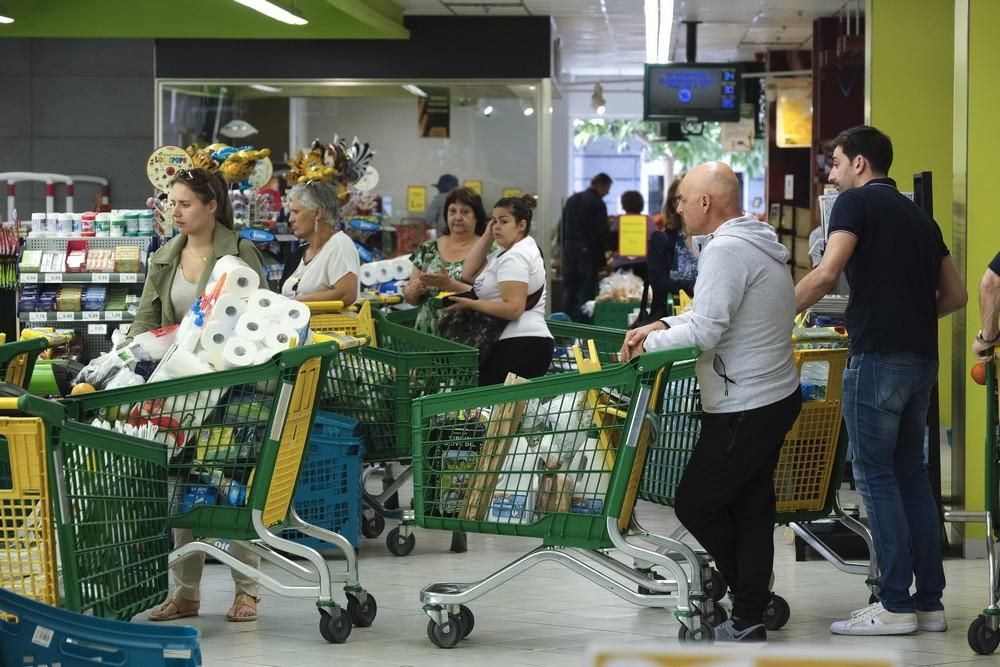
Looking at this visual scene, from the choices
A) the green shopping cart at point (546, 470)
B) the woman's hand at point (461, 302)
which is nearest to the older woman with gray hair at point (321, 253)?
the woman's hand at point (461, 302)

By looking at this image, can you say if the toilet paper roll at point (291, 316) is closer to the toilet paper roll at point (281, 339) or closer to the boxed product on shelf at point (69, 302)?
the toilet paper roll at point (281, 339)

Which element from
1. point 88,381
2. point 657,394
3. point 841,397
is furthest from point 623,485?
point 88,381

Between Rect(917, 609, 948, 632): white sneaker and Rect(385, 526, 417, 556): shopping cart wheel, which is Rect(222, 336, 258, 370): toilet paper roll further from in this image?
Rect(917, 609, 948, 632): white sneaker

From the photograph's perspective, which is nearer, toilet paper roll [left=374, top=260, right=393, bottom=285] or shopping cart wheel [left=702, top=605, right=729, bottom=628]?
shopping cart wheel [left=702, top=605, right=729, bottom=628]

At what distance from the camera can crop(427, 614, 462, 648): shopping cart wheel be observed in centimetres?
481

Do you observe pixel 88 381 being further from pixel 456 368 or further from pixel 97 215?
pixel 97 215

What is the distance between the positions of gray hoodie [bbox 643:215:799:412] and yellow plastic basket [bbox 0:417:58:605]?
6.03ft

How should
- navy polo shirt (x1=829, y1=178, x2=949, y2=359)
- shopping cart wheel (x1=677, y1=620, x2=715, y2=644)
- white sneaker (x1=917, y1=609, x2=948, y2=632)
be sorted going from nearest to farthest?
shopping cart wheel (x1=677, y1=620, x2=715, y2=644), navy polo shirt (x1=829, y1=178, x2=949, y2=359), white sneaker (x1=917, y1=609, x2=948, y2=632)

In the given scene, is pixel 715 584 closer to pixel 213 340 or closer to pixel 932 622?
pixel 932 622

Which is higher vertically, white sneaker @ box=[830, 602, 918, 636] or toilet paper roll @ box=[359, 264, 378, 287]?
toilet paper roll @ box=[359, 264, 378, 287]

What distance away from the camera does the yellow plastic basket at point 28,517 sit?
11.6 ft

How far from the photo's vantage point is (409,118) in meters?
14.1

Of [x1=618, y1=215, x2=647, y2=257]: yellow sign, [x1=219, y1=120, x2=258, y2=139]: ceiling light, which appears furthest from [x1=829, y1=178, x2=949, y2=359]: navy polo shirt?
[x1=618, y1=215, x2=647, y2=257]: yellow sign

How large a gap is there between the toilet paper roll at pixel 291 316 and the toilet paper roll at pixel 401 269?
3.99 m
